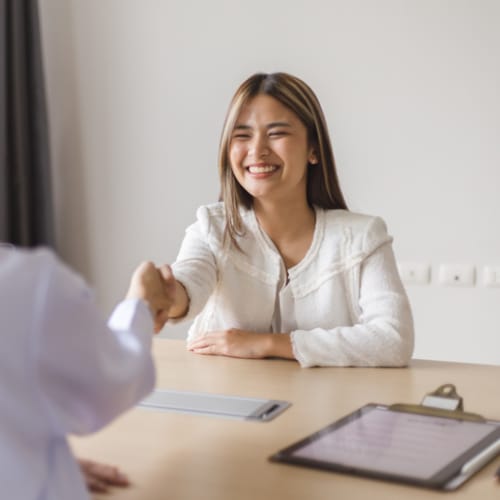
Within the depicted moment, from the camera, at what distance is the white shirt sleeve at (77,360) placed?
0.86 m

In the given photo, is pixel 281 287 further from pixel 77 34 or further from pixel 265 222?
pixel 77 34

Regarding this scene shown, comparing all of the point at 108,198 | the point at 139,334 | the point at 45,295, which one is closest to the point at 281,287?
the point at 139,334

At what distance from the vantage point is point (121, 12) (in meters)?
3.78

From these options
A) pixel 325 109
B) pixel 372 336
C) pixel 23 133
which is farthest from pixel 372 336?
pixel 23 133

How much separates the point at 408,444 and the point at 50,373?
0.63 m

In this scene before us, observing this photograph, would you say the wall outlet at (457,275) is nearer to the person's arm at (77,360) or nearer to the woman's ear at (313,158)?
the woman's ear at (313,158)

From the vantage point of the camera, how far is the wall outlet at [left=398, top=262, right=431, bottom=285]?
10.9ft

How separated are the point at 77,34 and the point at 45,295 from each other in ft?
10.6

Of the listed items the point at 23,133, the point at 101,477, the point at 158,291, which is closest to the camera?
the point at 101,477

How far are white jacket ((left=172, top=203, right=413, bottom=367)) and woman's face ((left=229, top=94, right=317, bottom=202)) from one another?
114mm

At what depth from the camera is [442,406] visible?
59.1 inches

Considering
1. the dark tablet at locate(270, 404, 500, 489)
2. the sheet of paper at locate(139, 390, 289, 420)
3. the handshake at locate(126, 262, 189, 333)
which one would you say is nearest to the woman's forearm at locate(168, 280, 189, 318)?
the handshake at locate(126, 262, 189, 333)

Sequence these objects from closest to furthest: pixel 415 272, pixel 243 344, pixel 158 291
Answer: pixel 158 291 < pixel 243 344 < pixel 415 272

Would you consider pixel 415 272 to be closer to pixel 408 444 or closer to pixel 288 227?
pixel 288 227
